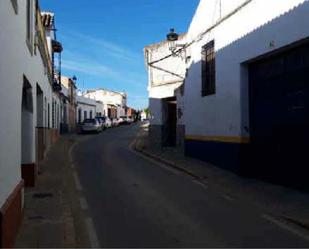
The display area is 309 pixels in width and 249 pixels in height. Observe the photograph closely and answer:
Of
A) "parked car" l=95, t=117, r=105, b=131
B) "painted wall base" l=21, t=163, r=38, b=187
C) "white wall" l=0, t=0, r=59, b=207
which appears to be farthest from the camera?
"parked car" l=95, t=117, r=105, b=131

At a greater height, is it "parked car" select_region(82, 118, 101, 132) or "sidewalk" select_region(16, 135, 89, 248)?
"parked car" select_region(82, 118, 101, 132)

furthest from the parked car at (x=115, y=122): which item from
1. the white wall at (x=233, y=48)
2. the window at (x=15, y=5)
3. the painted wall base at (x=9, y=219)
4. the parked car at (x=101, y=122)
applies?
the painted wall base at (x=9, y=219)

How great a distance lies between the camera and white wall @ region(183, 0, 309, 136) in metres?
14.4

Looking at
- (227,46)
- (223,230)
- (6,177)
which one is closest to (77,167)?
(227,46)

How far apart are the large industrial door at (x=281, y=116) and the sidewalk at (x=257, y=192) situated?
0.48 metres

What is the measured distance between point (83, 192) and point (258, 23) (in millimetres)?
6706

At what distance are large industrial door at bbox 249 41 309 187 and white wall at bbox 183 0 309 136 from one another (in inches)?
16.1

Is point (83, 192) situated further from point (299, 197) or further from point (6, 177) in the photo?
point (6, 177)

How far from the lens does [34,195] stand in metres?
14.3

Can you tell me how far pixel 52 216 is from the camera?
1147 centimetres

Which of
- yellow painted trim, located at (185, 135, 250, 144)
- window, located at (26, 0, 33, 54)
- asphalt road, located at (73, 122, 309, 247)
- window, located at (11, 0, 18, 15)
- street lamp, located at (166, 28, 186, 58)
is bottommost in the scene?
asphalt road, located at (73, 122, 309, 247)

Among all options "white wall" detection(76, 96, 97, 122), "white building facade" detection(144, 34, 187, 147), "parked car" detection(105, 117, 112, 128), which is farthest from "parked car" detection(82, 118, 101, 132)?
"white building facade" detection(144, 34, 187, 147)

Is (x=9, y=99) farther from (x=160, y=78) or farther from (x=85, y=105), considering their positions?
(x=85, y=105)

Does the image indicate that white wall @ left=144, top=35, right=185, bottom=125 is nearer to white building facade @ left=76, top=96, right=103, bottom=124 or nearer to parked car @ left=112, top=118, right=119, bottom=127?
white building facade @ left=76, top=96, right=103, bottom=124
